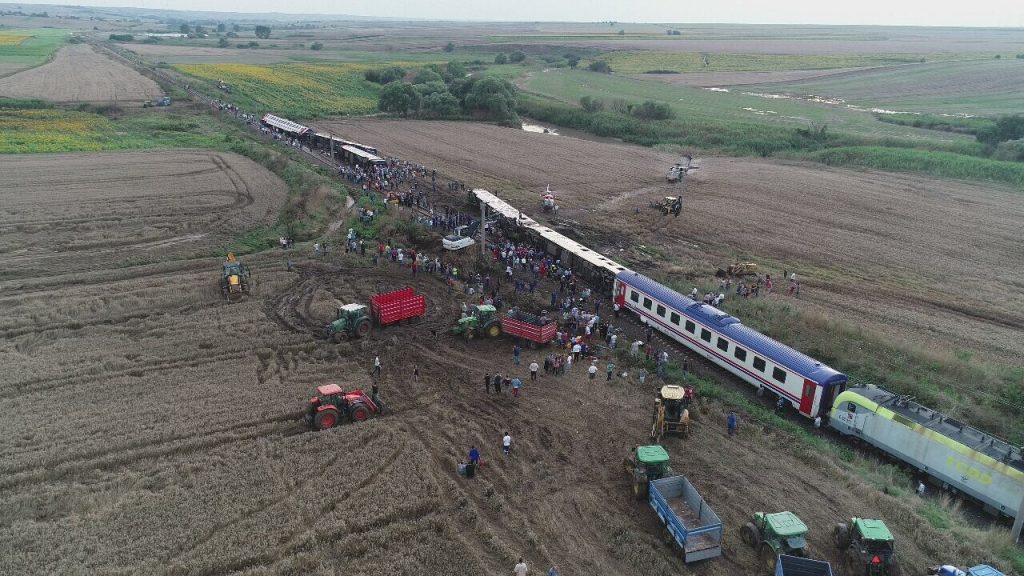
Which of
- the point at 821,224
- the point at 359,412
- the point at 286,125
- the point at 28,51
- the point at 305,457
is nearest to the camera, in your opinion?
the point at 305,457

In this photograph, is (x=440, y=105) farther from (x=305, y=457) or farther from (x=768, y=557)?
(x=768, y=557)

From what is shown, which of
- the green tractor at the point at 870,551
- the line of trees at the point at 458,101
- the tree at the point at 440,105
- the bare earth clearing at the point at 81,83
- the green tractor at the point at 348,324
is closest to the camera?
the green tractor at the point at 870,551

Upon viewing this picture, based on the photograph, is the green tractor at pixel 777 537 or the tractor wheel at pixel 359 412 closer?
the green tractor at pixel 777 537

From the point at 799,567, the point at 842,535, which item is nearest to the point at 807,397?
the point at 842,535

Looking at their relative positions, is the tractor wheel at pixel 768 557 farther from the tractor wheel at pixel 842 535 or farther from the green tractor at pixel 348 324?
the green tractor at pixel 348 324

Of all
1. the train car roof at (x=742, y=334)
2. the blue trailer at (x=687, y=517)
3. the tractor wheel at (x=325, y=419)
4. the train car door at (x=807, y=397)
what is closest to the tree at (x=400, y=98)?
the train car roof at (x=742, y=334)

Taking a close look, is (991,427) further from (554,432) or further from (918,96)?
(918,96)
